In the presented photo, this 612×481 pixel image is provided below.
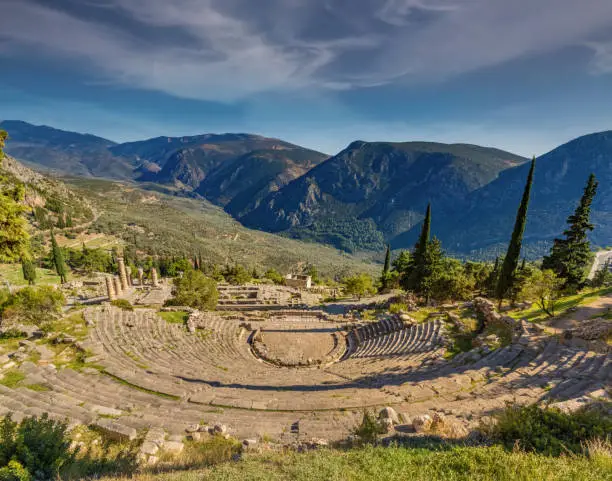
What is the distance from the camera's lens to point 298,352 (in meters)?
27.4

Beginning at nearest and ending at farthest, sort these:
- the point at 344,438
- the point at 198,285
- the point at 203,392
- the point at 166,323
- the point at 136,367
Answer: the point at 344,438 < the point at 203,392 < the point at 136,367 < the point at 166,323 < the point at 198,285

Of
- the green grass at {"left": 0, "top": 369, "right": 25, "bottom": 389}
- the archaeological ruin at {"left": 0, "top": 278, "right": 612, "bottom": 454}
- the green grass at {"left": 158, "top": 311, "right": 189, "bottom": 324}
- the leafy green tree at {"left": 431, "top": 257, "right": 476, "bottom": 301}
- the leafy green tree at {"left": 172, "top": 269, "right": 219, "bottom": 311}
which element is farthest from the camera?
the leafy green tree at {"left": 431, "top": 257, "right": 476, "bottom": 301}

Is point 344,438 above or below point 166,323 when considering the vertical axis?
above

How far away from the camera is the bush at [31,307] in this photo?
20.8m

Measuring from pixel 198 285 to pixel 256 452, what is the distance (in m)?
31.7

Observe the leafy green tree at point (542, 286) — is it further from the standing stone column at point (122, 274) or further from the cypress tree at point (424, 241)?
the standing stone column at point (122, 274)

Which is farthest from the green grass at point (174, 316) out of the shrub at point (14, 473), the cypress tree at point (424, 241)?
the cypress tree at point (424, 241)

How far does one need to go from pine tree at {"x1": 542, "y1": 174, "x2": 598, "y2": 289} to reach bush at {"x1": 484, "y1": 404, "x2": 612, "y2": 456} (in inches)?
1366

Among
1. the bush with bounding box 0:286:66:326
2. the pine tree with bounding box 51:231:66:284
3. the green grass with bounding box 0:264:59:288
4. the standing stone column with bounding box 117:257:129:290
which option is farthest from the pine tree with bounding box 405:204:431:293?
the green grass with bounding box 0:264:59:288

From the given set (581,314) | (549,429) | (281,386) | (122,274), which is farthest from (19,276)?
(581,314)

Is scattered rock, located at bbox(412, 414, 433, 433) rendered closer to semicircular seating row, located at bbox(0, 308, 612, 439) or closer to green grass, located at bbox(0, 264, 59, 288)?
semicircular seating row, located at bbox(0, 308, 612, 439)

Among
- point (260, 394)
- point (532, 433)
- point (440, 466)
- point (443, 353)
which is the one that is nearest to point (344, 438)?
point (440, 466)

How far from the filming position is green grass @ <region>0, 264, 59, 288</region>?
61.0m

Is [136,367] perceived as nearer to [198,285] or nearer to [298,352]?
[298,352]
